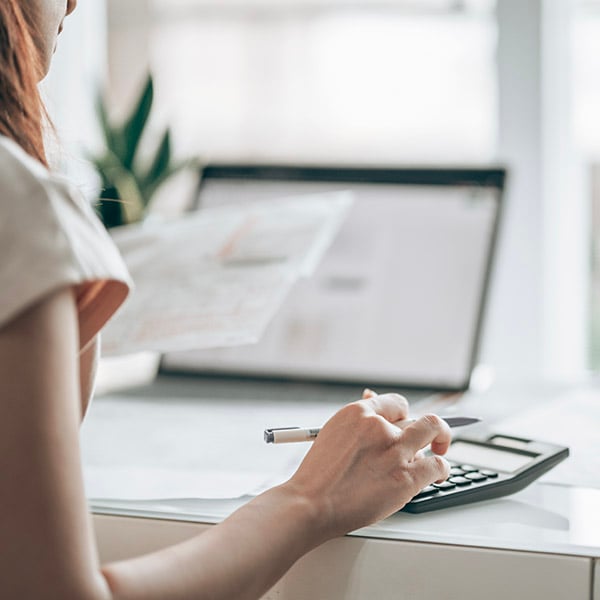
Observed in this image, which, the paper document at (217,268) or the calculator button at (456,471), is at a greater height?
the paper document at (217,268)

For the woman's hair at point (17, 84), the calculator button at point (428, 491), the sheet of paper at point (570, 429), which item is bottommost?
the sheet of paper at point (570, 429)

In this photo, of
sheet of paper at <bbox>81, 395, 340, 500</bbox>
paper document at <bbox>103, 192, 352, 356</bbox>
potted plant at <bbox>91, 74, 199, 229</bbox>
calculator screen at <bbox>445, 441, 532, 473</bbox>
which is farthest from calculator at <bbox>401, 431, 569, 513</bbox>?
potted plant at <bbox>91, 74, 199, 229</bbox>

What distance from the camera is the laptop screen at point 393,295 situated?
104cm

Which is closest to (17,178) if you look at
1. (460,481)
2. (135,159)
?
(460,481)

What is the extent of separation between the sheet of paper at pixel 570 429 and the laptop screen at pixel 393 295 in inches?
4.5

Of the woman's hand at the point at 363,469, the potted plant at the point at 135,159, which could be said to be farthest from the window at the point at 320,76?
the woman's hand at the point at 363,469

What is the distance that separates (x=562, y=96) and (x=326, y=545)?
3.53ft

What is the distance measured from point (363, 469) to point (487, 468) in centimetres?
16

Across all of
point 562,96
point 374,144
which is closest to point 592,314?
point 562,96

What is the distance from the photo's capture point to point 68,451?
1.35 ft

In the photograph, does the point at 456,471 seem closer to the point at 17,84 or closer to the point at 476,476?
the point at 476,476

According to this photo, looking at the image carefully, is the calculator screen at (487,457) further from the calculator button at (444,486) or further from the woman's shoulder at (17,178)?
the woman's shoulder at (17,178)

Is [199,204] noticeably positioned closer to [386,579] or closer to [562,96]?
[562,96]

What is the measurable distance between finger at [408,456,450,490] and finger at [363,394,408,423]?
0.15 feet
